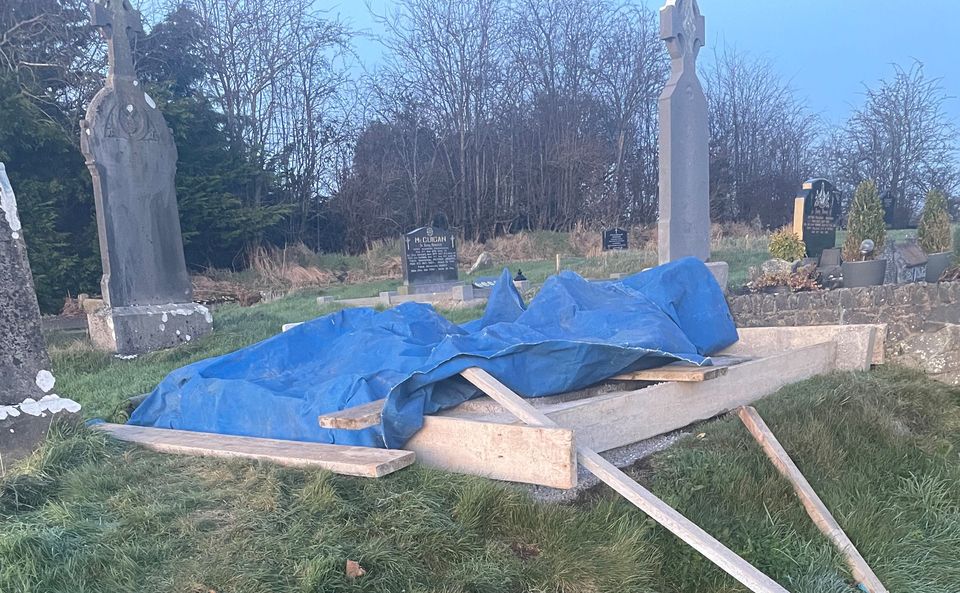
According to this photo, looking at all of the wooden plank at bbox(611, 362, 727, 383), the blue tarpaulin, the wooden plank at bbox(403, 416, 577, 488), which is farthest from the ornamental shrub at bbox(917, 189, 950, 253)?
the wooden plank at bbox(403, 416, 577, 488)

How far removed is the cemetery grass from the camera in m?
2.44

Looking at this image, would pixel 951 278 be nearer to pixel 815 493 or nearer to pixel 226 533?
pixel 815 493

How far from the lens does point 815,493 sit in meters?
3.53

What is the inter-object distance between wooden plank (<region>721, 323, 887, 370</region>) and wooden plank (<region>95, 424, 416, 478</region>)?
3483 mm

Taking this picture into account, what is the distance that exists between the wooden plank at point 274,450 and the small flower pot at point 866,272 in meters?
7.22

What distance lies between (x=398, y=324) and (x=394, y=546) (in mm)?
2724

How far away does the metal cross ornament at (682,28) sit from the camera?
392 inches

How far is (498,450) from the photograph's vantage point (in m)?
3.11

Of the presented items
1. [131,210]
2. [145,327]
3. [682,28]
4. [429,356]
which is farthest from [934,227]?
[131,210]

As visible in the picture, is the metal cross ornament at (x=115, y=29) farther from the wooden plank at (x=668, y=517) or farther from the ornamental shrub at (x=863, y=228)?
the ornamental shrub at (x=863, y=228)

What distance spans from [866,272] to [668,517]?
688 cm

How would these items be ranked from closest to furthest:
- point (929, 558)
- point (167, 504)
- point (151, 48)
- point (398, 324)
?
1. point (167, 504)
2. point (929, 558)
3. point (398, 324)
4. point (151, 48)

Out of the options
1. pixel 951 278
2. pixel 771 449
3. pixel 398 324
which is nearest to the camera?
pixel 771 449

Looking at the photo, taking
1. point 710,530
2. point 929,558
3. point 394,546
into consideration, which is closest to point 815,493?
point 929,558
